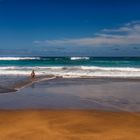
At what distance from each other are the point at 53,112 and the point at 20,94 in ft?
12.8

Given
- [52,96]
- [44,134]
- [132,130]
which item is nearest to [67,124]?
[44,134]

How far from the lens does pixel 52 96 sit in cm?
1189

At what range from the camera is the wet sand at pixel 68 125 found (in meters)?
6.27

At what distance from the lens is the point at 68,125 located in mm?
7145

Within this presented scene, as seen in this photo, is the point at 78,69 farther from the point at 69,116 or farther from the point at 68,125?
the point at 68,125

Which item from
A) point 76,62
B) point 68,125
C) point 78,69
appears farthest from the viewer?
point 76,62

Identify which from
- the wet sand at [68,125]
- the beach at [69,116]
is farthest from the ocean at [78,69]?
the wet sand at [68,125]

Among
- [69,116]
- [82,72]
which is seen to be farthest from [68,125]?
[82,72]

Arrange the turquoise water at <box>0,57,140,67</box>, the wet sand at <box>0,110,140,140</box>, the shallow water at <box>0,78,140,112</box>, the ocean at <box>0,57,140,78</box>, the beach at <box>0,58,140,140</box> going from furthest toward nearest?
the turquoise water at <box>0,57,140,67</box> < the ocean at <box>0,57,140,78</box> < the shallow water at <box>0,78,140,112</box> < the beach at <box>0,58,140,140</box> < the wet sand at <box>0,110,140,140</box>

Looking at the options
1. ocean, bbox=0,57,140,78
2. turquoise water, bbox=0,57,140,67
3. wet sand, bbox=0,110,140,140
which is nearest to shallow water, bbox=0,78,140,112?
wet sand, bbox=0,110,140,140

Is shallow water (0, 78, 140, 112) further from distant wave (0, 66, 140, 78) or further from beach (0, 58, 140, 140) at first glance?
distant wave (0, 66, 140, 78)

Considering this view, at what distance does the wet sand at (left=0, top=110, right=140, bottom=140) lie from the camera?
6270 millimetres

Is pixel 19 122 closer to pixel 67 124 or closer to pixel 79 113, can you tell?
pixel 67 124

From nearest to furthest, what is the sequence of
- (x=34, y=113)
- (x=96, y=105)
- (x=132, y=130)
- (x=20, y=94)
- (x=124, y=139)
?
(x=124, y=139), (x=132, y=130), (x=34, y=113), (x=96, y=105), (x=20, y=94)
